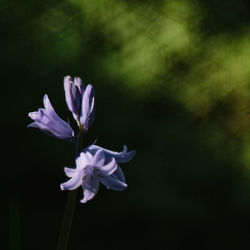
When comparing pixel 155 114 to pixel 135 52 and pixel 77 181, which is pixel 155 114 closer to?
pixel 135 52

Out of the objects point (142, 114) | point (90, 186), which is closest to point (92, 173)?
point (90, 186)

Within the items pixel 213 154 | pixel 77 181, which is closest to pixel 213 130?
pixel 213 154

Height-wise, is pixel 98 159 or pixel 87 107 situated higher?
pixel 87 107

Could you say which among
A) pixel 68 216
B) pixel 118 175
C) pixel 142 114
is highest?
pixel 142 114

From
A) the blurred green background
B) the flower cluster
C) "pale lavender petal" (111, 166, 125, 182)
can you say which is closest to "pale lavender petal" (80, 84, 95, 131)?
the flower cluster

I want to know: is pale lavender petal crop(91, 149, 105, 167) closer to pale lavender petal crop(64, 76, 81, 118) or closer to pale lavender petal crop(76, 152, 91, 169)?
pale lavender petal crop(76, 152, 91, 169)

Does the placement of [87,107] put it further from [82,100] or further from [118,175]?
[118,175]
